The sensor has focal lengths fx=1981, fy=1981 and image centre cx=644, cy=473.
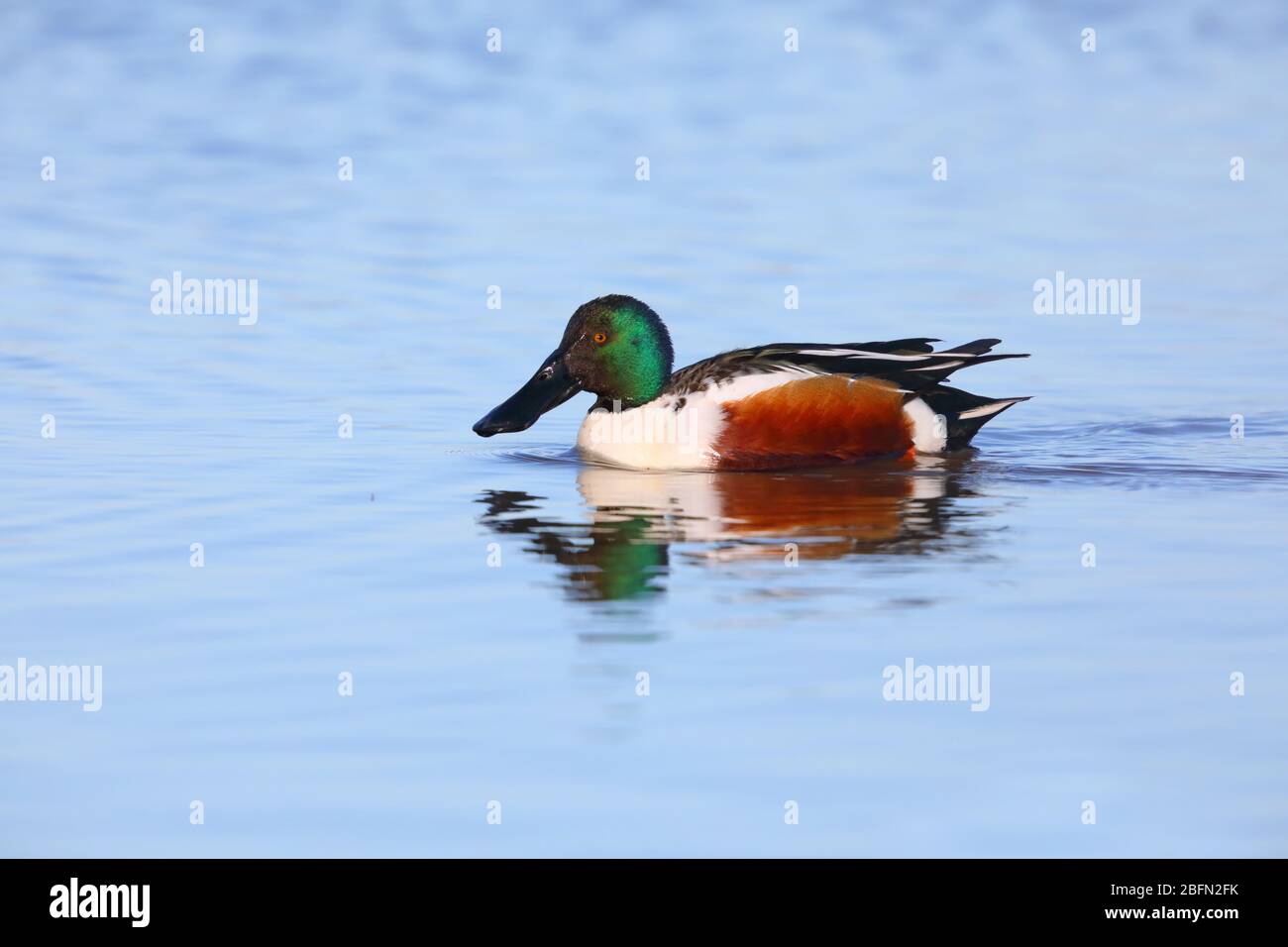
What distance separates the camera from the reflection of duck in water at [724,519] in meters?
7.02

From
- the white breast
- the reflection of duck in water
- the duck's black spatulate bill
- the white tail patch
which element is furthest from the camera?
the white tail patch

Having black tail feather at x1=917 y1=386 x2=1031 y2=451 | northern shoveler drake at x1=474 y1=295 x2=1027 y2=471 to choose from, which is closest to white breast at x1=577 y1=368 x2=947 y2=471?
northern shoveler drake at x1=474 y1=295 x2=1027 y2=471

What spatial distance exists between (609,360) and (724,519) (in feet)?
6.62

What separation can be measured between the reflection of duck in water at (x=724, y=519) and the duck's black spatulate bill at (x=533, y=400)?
42 centimetres

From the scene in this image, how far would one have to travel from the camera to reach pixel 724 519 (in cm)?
791

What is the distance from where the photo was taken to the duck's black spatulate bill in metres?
9.43

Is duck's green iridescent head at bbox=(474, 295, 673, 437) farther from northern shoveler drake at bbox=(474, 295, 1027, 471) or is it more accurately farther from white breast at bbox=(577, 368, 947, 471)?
white breast at bbox=(577, 368, 947, 471)

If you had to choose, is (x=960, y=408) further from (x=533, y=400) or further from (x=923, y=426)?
(x=533, y=400)

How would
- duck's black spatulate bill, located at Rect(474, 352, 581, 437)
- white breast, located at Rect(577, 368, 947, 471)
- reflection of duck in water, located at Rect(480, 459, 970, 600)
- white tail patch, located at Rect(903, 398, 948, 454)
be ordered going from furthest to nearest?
white tail patch, located at Rect(903, 398, 948, 454) → duck's black spatulate bill, located at Rect(474, 352, 581, 437) → white breast, located at Rect(577, 368, 947, 471) → reflection of duck in water, located at Rect(480, 459, 970, 600)

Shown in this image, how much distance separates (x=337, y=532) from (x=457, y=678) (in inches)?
87.6

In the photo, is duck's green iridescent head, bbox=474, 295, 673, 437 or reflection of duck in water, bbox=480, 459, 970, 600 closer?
reflection of duck in water, bbox=480, 459, 970, 600

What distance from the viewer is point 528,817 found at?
4.41 m

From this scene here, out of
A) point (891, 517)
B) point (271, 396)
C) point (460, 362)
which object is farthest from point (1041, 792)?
point (460, 362)

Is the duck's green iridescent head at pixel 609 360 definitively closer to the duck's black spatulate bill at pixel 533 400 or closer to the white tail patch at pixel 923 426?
the duck's black spatulate bill at pixel 533 400
